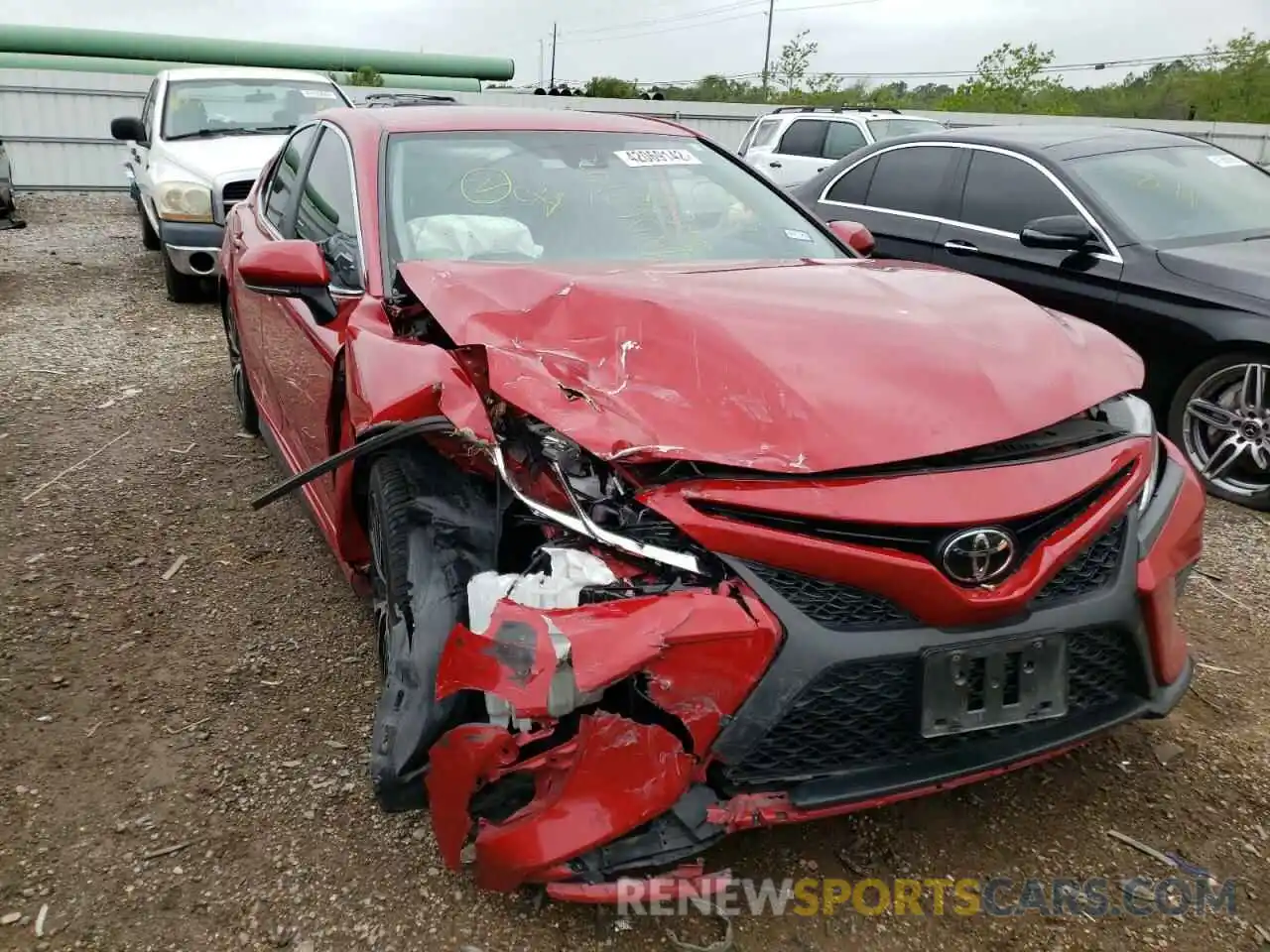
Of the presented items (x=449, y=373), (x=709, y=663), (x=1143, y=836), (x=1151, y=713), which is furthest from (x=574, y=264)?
(x=1143, y=836)

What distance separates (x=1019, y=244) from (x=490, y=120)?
10.1 ft

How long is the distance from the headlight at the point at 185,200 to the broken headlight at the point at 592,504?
5949 millimetres

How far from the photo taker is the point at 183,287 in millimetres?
7797

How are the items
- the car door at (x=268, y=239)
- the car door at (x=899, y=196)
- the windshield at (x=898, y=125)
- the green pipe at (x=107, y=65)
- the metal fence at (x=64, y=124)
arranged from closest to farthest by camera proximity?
the car door at (x=268, y=239) < the car door at (x=899, y=196) < the windshield at (x=898, y=125) < the metal fence at (x=64, y=124) < the green pipe at (x=107, y=65)

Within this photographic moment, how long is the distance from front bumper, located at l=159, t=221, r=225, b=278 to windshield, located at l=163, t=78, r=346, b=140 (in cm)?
121

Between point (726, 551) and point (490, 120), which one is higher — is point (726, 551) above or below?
below

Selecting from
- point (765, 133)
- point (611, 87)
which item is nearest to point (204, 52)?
point (611, 87)

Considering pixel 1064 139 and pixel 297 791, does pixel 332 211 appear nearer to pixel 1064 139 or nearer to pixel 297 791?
pixel 297 791

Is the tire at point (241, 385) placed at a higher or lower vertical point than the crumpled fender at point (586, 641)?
lower

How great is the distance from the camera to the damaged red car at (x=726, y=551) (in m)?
1.76

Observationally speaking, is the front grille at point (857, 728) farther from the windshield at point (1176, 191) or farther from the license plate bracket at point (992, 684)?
the windshield at point (1176, 191)

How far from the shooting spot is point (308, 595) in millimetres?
3350

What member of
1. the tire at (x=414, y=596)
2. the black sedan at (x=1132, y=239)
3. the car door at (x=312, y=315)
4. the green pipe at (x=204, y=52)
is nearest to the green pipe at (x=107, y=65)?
the green pipe at (x=204, y=52)

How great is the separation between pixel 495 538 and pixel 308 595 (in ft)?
4.95
